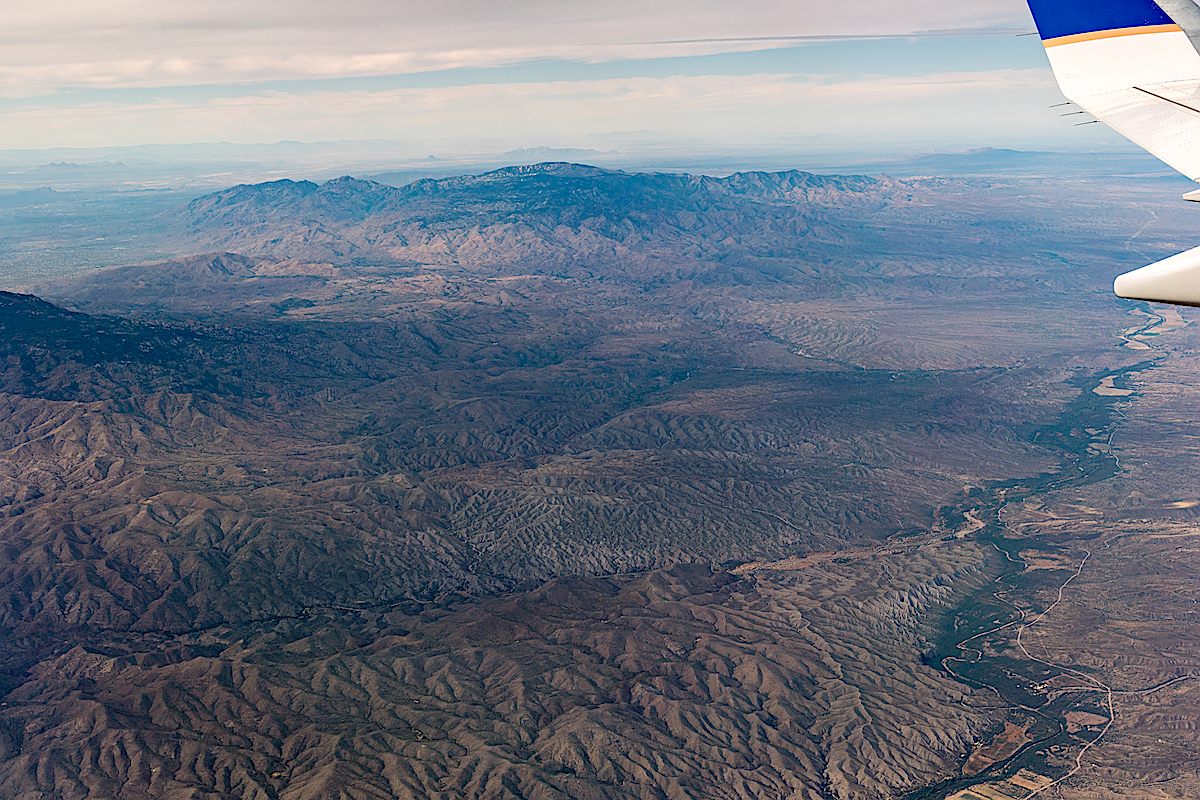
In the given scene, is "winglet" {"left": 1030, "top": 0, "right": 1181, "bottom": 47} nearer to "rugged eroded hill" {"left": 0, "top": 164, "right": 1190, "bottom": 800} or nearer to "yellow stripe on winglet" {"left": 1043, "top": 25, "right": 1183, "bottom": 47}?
"yellow stripe on winglet" {"left": 1043, "top": 25, "right": 1183, "bottom": 47}

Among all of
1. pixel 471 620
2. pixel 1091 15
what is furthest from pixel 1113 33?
pixel 471 620

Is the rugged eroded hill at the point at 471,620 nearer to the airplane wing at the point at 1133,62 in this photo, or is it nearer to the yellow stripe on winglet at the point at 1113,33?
the yellow stripe on winglet at the point at 1113,33

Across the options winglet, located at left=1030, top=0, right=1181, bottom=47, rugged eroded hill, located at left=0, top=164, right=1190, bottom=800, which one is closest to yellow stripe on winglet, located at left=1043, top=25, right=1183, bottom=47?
winglet, located at left=1030, top=0, right=1181, bottom=47

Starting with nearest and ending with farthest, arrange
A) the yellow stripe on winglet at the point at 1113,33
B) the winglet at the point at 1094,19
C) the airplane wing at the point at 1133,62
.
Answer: the airplane wing at the point at 1133,62, the yellow stripe on winglet at the point at 1113,33, the winglet at the point at 1094,19

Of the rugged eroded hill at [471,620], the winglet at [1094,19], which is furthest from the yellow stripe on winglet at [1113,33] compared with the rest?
the rugged eroded hill at [471,620]

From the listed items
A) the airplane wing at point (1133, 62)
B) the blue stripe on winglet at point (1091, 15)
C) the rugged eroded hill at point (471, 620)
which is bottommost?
the rugged eroded hill at point (471, 620)

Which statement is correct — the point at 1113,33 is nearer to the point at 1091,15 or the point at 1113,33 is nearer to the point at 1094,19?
the point at 1094,19
